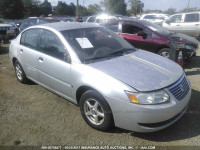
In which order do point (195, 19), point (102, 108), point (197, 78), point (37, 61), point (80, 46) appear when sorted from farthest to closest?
1. point (195, 19)
2. point (197, 78)
3. point (37, 61)
4. point (80, 46)
5. point (102, 108)

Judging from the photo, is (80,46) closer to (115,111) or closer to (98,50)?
(98,50)

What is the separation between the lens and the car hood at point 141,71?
265 cm

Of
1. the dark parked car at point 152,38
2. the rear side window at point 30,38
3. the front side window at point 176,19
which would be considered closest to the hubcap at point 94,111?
the rear side window at point 30,38

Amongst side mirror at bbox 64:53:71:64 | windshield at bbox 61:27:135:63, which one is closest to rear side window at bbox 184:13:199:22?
windshield at bbox 61:27:135:63

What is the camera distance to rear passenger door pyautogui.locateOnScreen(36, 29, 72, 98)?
10.9ft

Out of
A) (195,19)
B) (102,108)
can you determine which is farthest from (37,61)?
(195,19)

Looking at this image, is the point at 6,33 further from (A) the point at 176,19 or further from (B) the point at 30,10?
(B) the point at 30,10

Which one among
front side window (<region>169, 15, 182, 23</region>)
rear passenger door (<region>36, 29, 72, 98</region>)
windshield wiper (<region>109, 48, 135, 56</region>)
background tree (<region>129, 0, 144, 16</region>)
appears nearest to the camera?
rear passenger door (<region>36, 29, 72, 98</region>)

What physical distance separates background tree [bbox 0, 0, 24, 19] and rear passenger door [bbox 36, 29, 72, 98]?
52056mm

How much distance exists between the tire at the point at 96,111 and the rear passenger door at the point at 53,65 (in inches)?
16.7

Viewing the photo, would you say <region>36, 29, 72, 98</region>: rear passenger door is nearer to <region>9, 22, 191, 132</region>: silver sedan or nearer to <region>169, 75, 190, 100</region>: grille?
<region>9, 22, 191, 132</region>: silver sedan

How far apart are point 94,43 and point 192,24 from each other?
29.8 feet

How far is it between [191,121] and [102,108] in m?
1.52

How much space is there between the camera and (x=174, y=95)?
8.78 feet
